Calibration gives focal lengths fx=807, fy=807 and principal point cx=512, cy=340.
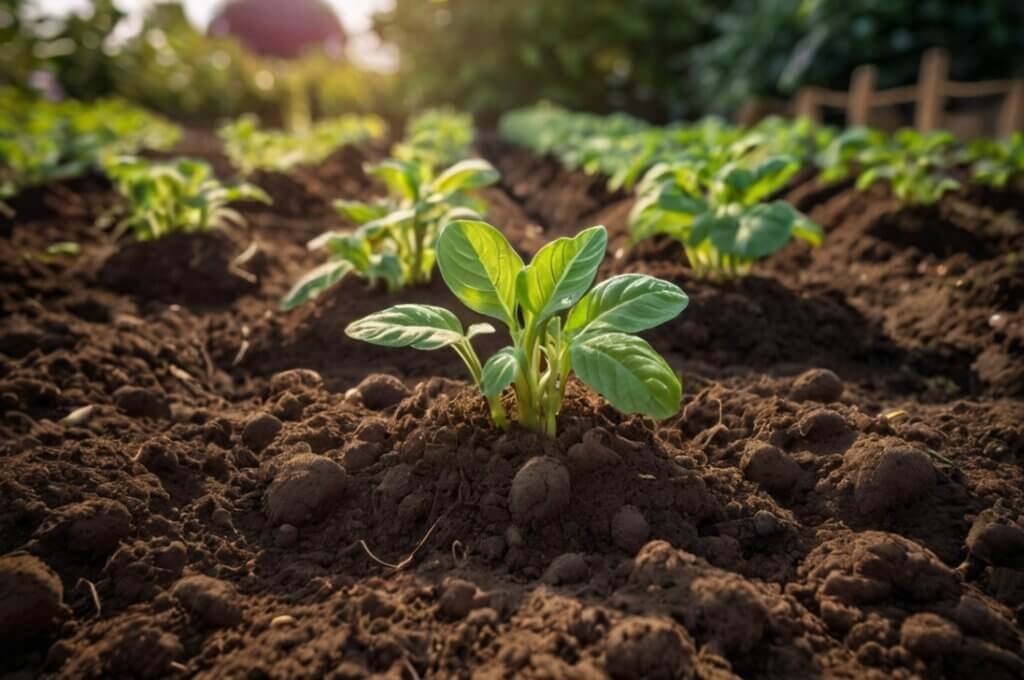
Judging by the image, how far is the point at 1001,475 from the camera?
1835mm

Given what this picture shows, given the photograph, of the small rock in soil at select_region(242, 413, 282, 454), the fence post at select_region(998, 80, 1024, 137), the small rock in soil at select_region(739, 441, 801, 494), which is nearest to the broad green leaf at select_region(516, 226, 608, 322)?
the small rock in soil at select_region(739, 441, 801, 494)

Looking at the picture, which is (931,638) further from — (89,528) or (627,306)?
(89,528)

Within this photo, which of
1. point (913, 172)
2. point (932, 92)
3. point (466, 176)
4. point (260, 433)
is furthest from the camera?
point (932, 92)

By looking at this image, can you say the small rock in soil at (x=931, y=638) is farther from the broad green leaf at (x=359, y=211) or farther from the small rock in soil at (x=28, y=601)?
the broad green leaf at (x=359, y=211)

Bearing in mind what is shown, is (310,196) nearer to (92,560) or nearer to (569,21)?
(92,560)

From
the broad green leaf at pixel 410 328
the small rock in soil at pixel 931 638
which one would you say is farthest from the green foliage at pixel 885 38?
the small rock in soil at pixel 931 638

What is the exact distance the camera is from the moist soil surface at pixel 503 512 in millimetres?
1331

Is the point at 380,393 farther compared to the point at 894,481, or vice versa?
the point at 380,393

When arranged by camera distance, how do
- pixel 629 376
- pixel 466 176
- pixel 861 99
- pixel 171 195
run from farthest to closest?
pixel 861 99 < pixel 171 195 < pixel 466 176 < pixel 629 376

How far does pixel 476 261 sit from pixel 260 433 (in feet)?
2.48

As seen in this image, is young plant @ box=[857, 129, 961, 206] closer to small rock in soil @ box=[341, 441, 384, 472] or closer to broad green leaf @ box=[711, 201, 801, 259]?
broad green leaf @ box=[711, 201, 801, 259]

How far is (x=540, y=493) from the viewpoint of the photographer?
5.26 feet

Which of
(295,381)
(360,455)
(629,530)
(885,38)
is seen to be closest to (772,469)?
(629,530)

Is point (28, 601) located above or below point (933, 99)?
below
